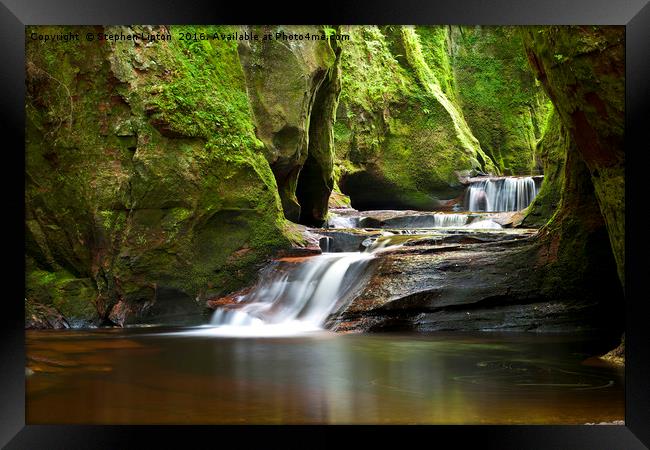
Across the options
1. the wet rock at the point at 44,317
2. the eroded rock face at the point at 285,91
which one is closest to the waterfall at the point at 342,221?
the eroded rock face at the point at 285,91

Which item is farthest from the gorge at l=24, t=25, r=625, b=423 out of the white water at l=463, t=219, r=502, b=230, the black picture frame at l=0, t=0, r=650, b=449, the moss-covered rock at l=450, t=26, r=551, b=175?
the moss-covered rock at l=450, t=26, r=551, b=175

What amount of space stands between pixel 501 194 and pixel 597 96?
47.4 feet

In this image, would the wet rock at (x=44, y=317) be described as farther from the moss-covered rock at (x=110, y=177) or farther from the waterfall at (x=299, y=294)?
the waterfall at (x=299, y=294)

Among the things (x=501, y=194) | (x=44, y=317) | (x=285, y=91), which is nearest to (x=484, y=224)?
(x=501, y=194)

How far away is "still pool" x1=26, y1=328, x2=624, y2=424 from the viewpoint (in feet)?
11.8

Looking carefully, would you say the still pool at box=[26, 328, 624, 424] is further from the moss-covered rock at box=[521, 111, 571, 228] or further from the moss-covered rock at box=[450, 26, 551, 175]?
the moss-covered rock at box=[450, 26, 551, 175]

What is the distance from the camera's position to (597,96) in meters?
4.48

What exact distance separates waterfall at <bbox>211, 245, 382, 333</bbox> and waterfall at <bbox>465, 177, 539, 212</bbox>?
10397 millimetres

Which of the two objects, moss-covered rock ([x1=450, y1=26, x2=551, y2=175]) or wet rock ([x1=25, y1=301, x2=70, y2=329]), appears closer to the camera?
wet rock ([x1=25, y1=301, x2=70, y2=329])
